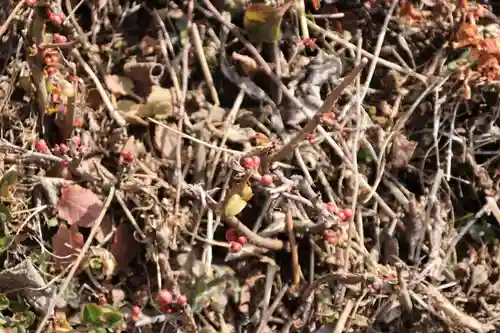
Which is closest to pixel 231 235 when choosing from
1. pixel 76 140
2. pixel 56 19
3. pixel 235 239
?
pixel 235 239

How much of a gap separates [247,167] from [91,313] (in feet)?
1.25

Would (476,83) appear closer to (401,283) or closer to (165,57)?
(401,283)

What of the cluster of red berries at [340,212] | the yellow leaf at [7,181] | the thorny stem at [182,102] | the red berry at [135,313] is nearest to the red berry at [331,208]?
the cluster of red berries at [340,212]

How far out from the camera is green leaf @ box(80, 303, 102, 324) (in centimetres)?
108

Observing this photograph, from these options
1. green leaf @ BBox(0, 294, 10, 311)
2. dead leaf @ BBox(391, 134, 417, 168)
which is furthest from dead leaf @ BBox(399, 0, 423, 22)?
green leaf @ BBox(0, 294, 10, 311)

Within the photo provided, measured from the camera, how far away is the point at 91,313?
109 centimetres

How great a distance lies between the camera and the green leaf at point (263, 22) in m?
1.17

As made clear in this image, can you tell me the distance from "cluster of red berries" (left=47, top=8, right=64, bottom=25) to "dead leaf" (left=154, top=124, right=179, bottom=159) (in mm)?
287

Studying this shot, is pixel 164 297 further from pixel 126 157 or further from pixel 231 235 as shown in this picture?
pixel 126 157

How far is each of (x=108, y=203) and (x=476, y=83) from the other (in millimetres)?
786

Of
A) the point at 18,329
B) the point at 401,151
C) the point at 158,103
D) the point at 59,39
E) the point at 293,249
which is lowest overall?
the point at 18,329

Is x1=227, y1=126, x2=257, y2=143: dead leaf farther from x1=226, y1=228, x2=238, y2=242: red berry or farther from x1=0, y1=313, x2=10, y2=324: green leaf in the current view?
x1=0, y1=313, x2=10, y2=324: green leaf

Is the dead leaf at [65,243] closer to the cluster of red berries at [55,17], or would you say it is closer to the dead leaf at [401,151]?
the cluster of red berries at [55,17]

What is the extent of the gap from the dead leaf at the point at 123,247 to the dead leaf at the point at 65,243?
65 mm
